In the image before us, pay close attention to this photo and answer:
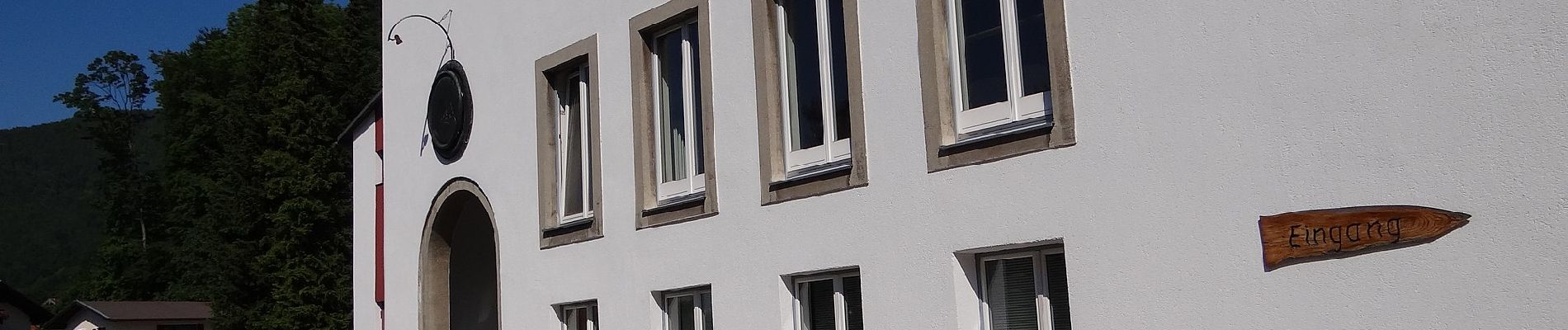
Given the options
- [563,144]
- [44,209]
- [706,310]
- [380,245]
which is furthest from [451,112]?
[44,209]

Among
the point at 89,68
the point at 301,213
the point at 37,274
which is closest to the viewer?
the point at 301,213

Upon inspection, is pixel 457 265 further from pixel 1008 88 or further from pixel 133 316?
pixel 133 316

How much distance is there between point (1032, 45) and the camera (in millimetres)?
8312

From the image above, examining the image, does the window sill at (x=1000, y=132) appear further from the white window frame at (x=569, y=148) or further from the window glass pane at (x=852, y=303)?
the white window frame at (x=569, y=148)

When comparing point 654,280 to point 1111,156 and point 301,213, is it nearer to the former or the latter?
point 1111,156

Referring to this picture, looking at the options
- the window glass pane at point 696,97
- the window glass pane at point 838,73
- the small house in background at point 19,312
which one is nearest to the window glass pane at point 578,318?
the window glass pane at point 696,97

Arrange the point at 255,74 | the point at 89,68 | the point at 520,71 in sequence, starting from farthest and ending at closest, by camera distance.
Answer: the point at 89,68
the point at 255,74
the point at 520,71

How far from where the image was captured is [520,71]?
13594mm

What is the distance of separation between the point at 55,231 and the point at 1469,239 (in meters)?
122

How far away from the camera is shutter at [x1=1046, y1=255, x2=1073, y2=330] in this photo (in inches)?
320

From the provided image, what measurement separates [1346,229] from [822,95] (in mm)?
3990

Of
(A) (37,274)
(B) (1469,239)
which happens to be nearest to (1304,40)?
(B) (1469,239)

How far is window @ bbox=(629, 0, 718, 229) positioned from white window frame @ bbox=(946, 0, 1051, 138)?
2.81 m

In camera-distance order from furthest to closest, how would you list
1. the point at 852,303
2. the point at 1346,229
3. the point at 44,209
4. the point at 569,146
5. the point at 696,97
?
the point at 44,209 < the point at 569,146 < the point at 696,97 < the point at 852,303 < the point at 1346,229
